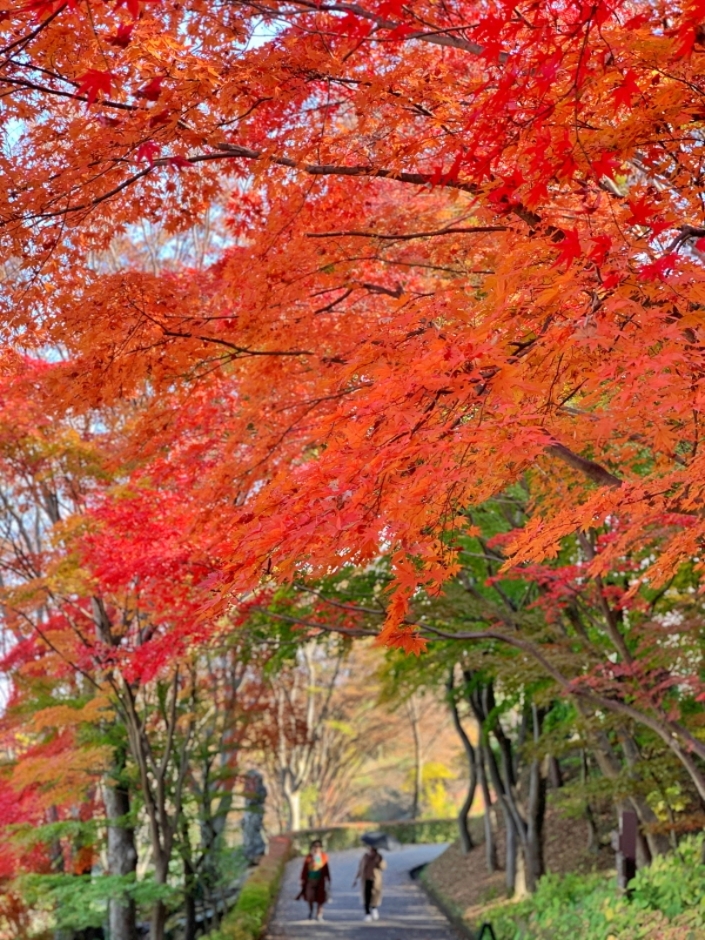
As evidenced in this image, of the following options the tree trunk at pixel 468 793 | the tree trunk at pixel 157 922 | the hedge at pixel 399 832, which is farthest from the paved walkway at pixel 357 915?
the hedge at pixel 399 832

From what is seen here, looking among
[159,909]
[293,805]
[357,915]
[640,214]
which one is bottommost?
[357,915]

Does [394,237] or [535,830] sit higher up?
[394,237]

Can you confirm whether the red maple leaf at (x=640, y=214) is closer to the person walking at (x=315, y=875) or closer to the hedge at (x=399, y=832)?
the person walking at (x=315, y=875)

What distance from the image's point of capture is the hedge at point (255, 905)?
12609 mm

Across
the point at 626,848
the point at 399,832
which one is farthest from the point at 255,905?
the point at 399,832

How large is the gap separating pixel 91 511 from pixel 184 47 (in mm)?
6576

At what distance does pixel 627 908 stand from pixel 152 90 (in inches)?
342

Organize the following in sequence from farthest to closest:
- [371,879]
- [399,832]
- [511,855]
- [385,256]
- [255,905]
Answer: [399,832], [371,879], [511,855], [255,905], [385,256]

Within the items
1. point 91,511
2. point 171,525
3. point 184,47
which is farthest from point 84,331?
point 91,511

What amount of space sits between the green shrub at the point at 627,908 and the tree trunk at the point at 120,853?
5.04 metres

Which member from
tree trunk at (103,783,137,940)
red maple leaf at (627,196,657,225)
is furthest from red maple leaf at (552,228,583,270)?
tree trunk at (103,783,137,940)

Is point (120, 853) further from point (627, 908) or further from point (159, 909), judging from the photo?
point (627, 908)

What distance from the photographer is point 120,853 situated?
12.9 meters

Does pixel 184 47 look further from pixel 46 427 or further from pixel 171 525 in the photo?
pixel 46 427
